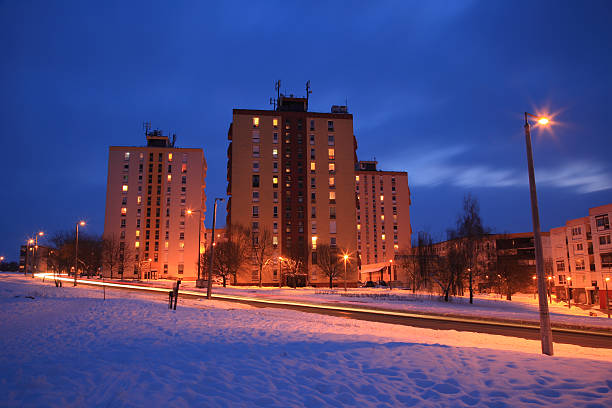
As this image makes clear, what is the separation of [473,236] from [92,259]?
7051 centimetres

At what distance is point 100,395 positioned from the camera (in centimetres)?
638

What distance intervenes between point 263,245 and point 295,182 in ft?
62.8

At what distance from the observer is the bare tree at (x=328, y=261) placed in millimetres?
70250

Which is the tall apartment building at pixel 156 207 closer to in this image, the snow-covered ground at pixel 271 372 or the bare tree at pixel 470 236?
the bare tree at pixel 470 236

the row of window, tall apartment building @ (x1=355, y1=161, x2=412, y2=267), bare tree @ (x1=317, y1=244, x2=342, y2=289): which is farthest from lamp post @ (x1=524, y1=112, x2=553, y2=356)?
tall apartment building @ (x1=355, y1=161, x2=412, y2=267)

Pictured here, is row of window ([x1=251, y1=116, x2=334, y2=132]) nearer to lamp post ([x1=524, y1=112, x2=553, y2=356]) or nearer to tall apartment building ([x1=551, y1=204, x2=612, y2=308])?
tall apartment building ([x1=551, y1=204, x2=612, y2=308])

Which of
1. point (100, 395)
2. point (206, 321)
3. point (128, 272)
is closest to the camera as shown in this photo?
point (100, 395)

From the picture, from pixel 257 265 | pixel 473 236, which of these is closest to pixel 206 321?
pixel 473 236

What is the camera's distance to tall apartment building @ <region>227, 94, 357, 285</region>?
78.9 meters

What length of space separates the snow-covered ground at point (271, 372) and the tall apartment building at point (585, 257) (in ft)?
191

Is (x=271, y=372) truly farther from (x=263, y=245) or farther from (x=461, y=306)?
(x=263, y=245)

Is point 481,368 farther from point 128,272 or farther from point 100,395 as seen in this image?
point 128,272

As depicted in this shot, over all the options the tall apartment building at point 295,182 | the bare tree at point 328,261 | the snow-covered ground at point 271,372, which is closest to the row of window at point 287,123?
the tall apartment building at point 295,182

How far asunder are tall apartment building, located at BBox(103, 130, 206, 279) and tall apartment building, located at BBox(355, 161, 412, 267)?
63.0 m
